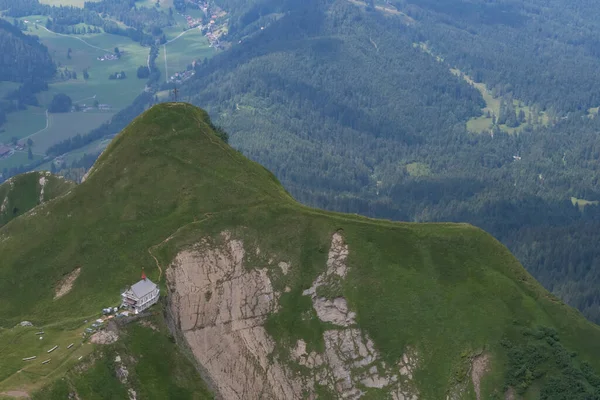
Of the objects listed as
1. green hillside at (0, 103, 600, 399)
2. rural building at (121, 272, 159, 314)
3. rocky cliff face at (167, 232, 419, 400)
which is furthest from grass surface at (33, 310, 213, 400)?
rocky cliff face at (167, 232, 419, 400)

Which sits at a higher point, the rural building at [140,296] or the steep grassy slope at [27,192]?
the rural building at [140,296]

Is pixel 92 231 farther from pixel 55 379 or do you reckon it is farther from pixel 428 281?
pixel 428 281

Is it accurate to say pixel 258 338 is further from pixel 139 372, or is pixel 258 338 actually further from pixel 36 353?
pixel 36 353

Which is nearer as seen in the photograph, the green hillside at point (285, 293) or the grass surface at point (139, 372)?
the grass surface at point (139, 372)

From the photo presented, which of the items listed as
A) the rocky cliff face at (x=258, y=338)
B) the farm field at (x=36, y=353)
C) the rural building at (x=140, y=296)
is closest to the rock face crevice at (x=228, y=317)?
the rocky cliff face at (x=258, y=338)

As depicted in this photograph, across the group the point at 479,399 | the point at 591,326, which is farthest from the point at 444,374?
the point at 591,326

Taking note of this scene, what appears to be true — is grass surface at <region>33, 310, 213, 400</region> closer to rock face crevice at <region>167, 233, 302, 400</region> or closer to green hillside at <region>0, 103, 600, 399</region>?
green hillside at <region>0, 103, 600, 399</region>

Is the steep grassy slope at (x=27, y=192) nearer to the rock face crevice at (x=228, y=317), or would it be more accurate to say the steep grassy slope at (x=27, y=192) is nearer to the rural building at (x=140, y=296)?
the rock face crevice at (x=228, y=317)
